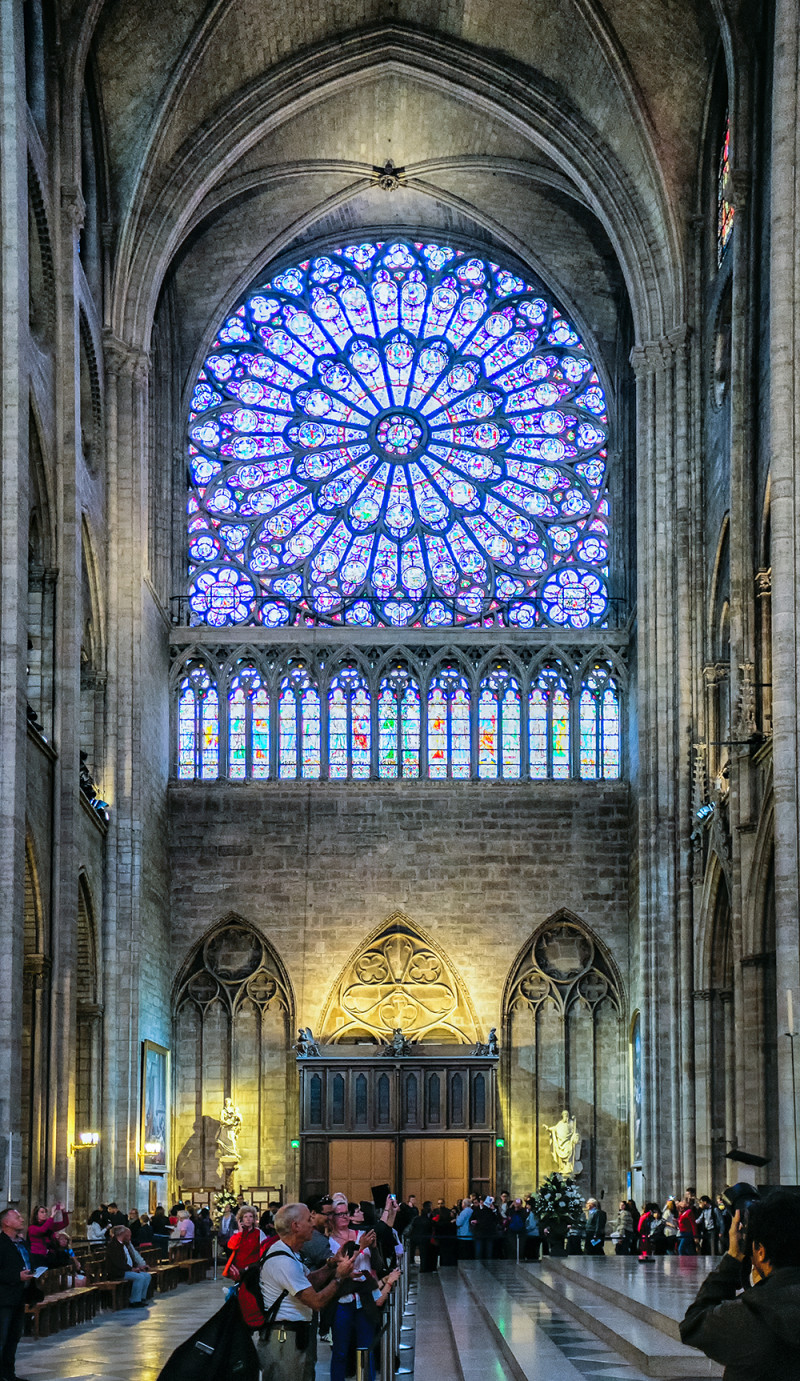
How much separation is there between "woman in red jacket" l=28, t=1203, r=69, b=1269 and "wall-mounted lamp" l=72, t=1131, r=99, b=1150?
17.6 ft

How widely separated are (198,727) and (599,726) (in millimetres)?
6477

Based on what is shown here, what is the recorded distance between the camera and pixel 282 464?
1335 inches

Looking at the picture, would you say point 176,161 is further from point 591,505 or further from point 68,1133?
point 68,1133

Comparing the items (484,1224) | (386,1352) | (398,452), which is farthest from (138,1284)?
(398,452)

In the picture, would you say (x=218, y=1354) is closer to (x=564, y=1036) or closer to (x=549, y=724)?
(x=564, y=1036)

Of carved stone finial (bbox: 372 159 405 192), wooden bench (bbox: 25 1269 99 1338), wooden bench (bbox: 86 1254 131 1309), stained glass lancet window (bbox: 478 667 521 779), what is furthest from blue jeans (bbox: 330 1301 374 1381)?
carved stone finial (bbox: 372 159 405 192)

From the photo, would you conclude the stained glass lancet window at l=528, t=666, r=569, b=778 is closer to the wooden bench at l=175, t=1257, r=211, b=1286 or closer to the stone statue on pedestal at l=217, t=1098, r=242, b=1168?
the stone statue on pedestal at l=217, t=1098, r=242, b=1168

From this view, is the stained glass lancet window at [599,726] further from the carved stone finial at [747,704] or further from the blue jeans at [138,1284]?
the blue jeans at [138,1284]

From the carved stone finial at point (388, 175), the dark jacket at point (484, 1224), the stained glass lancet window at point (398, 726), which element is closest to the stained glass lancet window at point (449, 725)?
the stained glass lancet window at point (398, 726)

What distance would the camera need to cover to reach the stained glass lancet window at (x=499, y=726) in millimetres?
31953

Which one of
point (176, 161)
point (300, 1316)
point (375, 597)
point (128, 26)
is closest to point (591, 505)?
point (375, 597)

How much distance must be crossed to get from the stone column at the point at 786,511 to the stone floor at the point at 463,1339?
292cm

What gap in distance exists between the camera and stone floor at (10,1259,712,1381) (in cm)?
1255

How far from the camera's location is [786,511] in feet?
65.1
